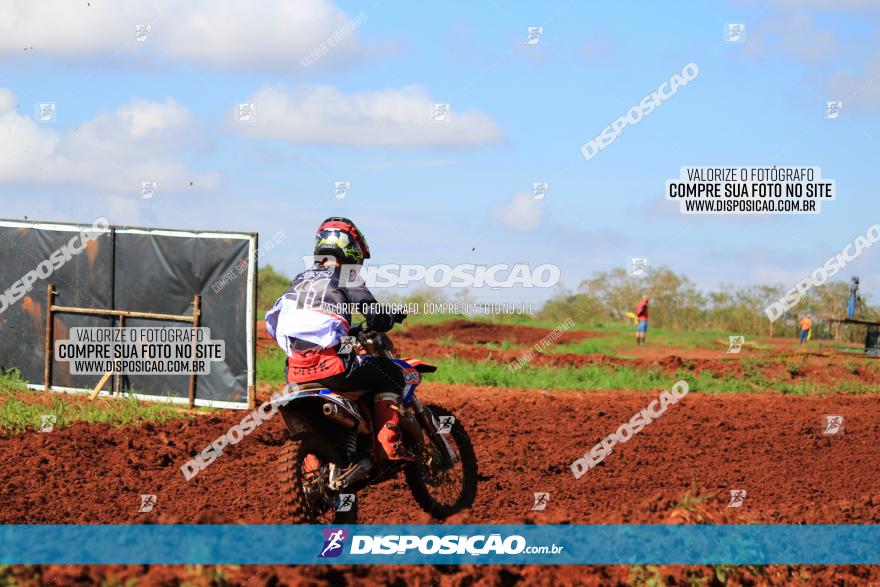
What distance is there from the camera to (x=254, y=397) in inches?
567

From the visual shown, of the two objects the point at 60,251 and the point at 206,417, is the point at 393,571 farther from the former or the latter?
the point at 60,251

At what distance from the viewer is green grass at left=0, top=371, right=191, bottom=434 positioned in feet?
42.2

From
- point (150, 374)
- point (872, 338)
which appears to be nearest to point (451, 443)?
point (150, 374)

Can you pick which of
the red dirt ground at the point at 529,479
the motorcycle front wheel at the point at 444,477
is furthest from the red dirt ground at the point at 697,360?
the motorcycle front wheel at the point at 444,477

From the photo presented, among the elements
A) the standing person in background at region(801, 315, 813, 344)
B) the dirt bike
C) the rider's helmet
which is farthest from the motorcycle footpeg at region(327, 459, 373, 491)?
the standing person in background at region(801, 315, 813, 344)

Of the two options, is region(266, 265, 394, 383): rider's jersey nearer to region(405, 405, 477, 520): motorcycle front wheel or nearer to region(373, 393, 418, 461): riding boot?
region(373, 393, 418, 461): riding boot

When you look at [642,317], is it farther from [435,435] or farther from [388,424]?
[388,424]

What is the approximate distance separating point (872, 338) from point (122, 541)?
27936 millimetres

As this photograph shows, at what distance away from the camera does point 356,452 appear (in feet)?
23.9

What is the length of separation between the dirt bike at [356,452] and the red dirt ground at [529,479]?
9.4 inches

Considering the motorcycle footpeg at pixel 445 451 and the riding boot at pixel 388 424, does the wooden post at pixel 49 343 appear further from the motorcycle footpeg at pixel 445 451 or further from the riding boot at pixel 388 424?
the riding boot at pixel 388 424

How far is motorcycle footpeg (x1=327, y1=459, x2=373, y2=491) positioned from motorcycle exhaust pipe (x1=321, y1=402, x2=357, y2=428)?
0.29 metres

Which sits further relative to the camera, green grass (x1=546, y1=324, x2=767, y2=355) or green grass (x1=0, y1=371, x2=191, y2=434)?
green grass (x1=546, y1=324, x2=767, y2=355)

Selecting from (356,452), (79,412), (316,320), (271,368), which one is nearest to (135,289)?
(79,412)
